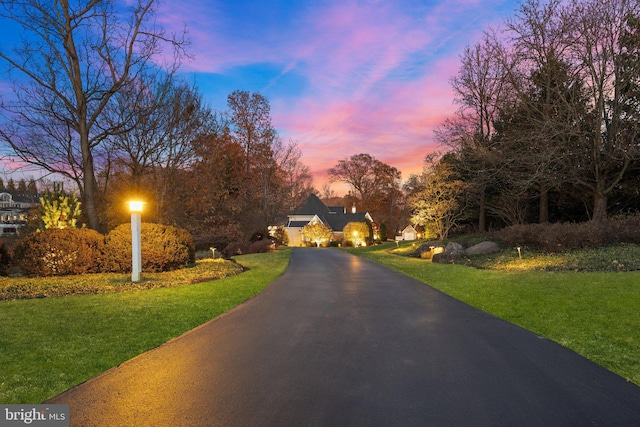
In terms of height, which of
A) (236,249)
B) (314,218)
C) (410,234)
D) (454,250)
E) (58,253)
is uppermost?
(314,218)

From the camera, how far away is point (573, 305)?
7141mm

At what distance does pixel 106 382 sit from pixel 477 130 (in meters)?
27.5

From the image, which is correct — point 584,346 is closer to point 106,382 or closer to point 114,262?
point 106,382

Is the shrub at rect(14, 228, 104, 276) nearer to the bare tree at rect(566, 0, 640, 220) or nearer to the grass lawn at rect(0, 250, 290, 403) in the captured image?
the grass lawn at rect(0, 250, 290, 403)

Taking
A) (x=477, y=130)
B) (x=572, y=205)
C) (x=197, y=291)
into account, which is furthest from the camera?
(x=477, y=130)

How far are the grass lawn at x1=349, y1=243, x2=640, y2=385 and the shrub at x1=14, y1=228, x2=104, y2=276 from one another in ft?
36.2

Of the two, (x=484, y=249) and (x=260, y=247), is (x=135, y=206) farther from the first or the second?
(x=260, y=247)

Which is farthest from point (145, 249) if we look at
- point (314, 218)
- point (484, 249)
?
point (314, 218)

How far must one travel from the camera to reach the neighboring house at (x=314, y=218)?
2021 inches

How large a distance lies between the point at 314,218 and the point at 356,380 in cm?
4653

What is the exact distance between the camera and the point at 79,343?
5043 millimetres

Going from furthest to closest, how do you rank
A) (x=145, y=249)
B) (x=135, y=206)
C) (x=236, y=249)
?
1. (x=236, y=249)
2. (x=145, y=249)
3. (x=135, y=206)

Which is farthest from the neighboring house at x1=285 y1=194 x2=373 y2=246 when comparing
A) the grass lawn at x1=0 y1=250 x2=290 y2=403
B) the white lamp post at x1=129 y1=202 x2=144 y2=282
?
the grass lawn at x1=0 y1=250 x2=290 y2=403

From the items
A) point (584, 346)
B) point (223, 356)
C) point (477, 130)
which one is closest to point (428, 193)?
point (477, 130)
